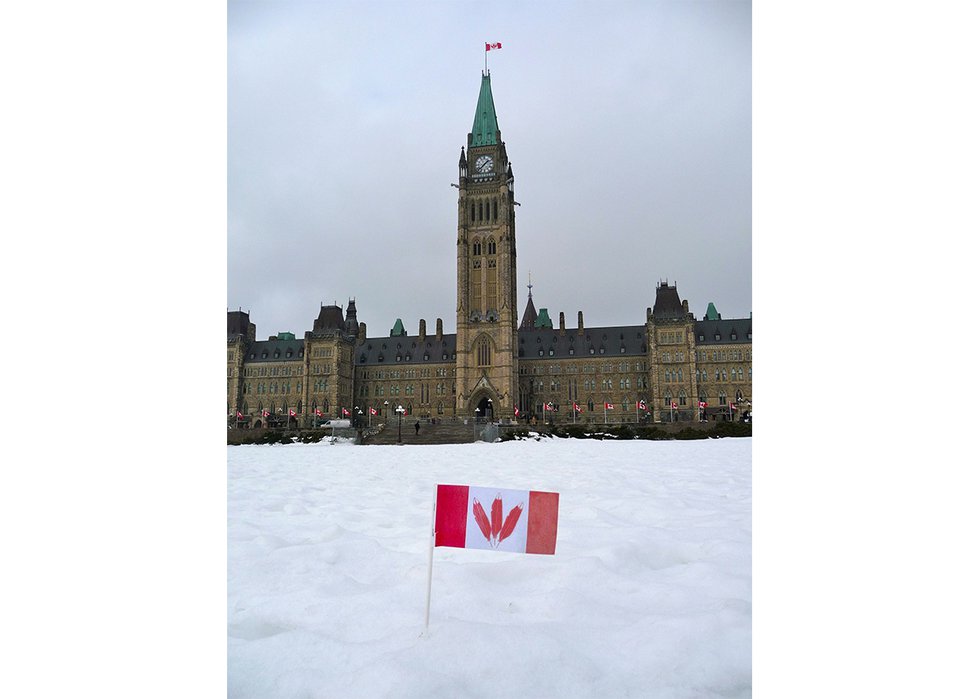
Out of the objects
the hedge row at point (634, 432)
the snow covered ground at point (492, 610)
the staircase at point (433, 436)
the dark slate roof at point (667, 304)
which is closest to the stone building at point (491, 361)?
the dark slate roof at point (667, 304)

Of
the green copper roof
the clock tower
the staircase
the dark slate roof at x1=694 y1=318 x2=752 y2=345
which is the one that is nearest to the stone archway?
the clock tower

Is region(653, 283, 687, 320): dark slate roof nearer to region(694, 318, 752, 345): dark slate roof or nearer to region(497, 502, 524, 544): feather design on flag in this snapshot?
region(694, 318, 752, 345): dark slate roof

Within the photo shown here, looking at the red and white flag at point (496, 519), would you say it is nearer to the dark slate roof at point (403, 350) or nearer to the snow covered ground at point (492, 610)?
the snow covered ground at point (492, 610)

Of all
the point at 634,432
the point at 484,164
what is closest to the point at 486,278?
the point at 484,164
